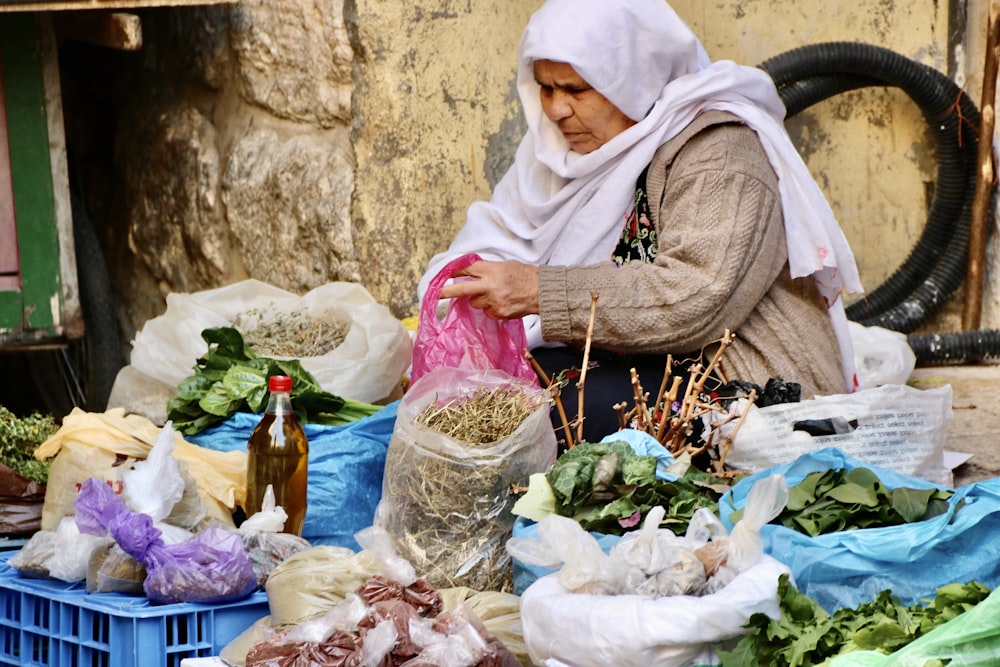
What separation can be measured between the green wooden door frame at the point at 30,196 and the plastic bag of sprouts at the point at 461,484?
2.10 m

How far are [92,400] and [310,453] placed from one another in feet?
7.86

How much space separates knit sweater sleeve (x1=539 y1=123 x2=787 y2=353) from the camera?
316 centimetres

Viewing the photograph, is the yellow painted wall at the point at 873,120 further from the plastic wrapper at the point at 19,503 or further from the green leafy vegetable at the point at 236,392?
the plastic wrapper at the point at 19,503

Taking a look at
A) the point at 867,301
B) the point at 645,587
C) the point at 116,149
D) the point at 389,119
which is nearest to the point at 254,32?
the point at 389,119

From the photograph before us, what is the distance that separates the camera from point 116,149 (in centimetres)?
517

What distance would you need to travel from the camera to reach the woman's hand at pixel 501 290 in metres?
3.15

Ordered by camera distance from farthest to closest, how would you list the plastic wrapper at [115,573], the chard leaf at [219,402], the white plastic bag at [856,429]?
the chard leaf at [219,402]
the white plastic bag at [856,429]
the plastic wrapper at [115,573]

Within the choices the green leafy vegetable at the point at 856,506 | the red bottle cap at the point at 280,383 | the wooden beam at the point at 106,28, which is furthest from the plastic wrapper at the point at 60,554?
the wooden beam at the point at 106,28

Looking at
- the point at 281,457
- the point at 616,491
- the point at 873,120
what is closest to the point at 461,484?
the point at 616,491

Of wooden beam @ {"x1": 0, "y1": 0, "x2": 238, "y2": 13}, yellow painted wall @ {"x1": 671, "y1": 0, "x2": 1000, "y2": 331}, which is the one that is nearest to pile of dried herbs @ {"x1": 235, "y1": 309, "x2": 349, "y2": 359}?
wooden beam @ {"x1": 0, "y1": 0, "x2": 238, "y2": 13}

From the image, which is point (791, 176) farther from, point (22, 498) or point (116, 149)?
point (116, 149)

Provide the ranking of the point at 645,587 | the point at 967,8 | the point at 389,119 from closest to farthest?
the point at 645,587
the point at 389,119
the point at 967,8

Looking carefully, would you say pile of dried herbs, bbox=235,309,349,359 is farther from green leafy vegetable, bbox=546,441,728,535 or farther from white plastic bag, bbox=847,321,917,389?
white plastic bag, bbox=847,321,917,389

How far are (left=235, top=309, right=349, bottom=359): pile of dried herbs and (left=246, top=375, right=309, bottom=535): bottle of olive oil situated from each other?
0.65 m
